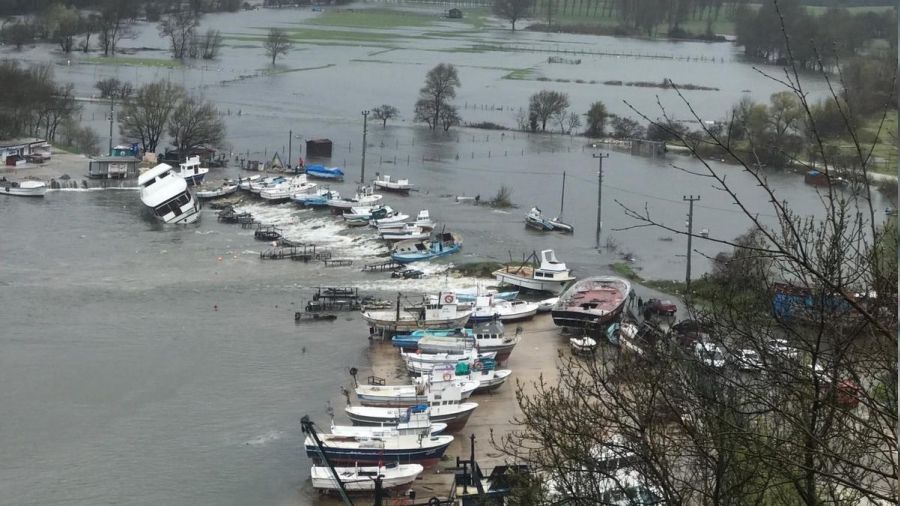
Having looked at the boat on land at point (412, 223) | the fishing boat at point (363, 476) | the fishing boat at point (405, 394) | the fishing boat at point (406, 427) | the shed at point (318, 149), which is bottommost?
the fishing boat at point (363, 476)

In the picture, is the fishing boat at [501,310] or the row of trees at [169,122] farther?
the row of trees at [169,122]

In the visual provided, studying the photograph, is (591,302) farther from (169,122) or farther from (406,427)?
(169,122)

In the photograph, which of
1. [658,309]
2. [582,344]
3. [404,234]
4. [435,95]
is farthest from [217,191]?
[582,344]

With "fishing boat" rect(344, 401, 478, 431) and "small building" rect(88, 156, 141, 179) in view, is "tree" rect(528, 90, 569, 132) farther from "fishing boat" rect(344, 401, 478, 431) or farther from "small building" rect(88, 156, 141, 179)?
"fishing boat" rect(344, 401, 478, 431)

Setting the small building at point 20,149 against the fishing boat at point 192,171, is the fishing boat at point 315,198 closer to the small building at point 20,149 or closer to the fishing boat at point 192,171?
the fishing boat at point 192,171

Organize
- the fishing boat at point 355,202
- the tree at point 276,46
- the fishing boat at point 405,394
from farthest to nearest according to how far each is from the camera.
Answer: the tree at point 276,46 → the fishing boat at point 355,202 → the fishing boat at point 405,394

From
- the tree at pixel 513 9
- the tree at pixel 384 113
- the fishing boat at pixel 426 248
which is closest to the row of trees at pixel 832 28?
the fishing boat at pixel 426 248
